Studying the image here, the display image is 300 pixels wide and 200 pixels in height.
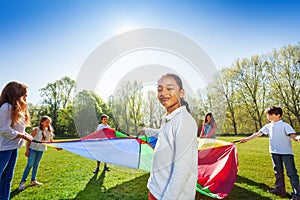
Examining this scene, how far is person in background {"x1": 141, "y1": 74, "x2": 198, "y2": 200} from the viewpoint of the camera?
1199mm

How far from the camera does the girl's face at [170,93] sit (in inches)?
53.8

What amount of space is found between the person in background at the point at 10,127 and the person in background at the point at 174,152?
2.17 m

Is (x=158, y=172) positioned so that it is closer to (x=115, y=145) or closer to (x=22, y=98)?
(x=22, y=98)

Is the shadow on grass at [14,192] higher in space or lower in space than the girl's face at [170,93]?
lower

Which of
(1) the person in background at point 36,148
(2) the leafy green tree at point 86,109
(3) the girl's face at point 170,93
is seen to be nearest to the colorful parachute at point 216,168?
(2) the leafy green tree at point 86,109

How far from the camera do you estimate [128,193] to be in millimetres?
4070

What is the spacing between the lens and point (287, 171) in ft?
11.7

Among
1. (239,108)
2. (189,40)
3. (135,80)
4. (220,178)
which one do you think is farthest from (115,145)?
(239,108)

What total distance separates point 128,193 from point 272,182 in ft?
10.6

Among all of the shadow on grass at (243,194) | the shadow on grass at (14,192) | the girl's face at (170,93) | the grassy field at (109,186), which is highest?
the girl's face at (170,93)

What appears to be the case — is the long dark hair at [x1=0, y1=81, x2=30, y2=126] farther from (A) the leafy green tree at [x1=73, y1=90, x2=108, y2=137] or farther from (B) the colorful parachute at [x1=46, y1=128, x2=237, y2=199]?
(B) the colorful parachute at [x1=46, y1=128, x2=237, y2=199]

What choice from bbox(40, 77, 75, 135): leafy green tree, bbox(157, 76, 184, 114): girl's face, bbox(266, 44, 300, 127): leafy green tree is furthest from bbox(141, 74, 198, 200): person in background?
bbox(40, 77, 75, 135): leafy green tree

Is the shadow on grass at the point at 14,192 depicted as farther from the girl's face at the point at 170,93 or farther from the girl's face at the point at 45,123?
the girl's face at the point at 170,93

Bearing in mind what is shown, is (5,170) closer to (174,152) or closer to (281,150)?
(174,152)
